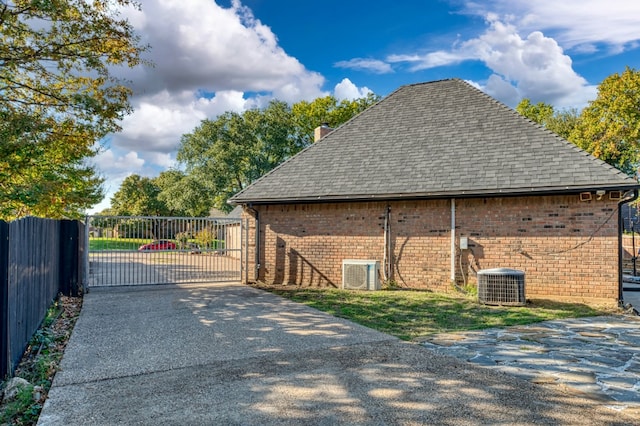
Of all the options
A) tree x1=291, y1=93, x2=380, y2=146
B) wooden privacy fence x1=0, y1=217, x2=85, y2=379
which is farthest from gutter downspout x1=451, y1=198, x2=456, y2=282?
tree x1=291, y1=93, x2=380, y2=146

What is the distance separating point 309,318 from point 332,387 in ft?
11.0

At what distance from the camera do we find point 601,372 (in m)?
4.54

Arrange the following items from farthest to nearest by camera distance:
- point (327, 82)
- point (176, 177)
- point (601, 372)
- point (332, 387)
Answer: point (176, 177) → point (327, 82) → point (601, 372) → point (332, 387)

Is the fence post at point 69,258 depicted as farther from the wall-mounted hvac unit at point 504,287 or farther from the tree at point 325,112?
the tree at point 325,112

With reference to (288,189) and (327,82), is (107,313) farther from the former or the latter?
(327,82)

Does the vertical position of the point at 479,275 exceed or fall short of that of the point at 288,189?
it falls short

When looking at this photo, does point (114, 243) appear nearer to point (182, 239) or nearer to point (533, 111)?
point (182, 239)

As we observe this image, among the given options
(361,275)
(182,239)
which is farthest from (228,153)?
(361,275)

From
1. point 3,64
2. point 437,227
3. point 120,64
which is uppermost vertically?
point 120,64

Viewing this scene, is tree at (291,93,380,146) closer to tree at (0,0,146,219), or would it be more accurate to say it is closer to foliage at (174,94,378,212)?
foliage at (174,94,378,212)

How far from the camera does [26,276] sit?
5.25 m

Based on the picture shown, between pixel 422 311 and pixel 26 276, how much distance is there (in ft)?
21.4

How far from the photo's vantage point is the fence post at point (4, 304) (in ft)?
13.1

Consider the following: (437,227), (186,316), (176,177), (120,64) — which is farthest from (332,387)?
(176,177)
